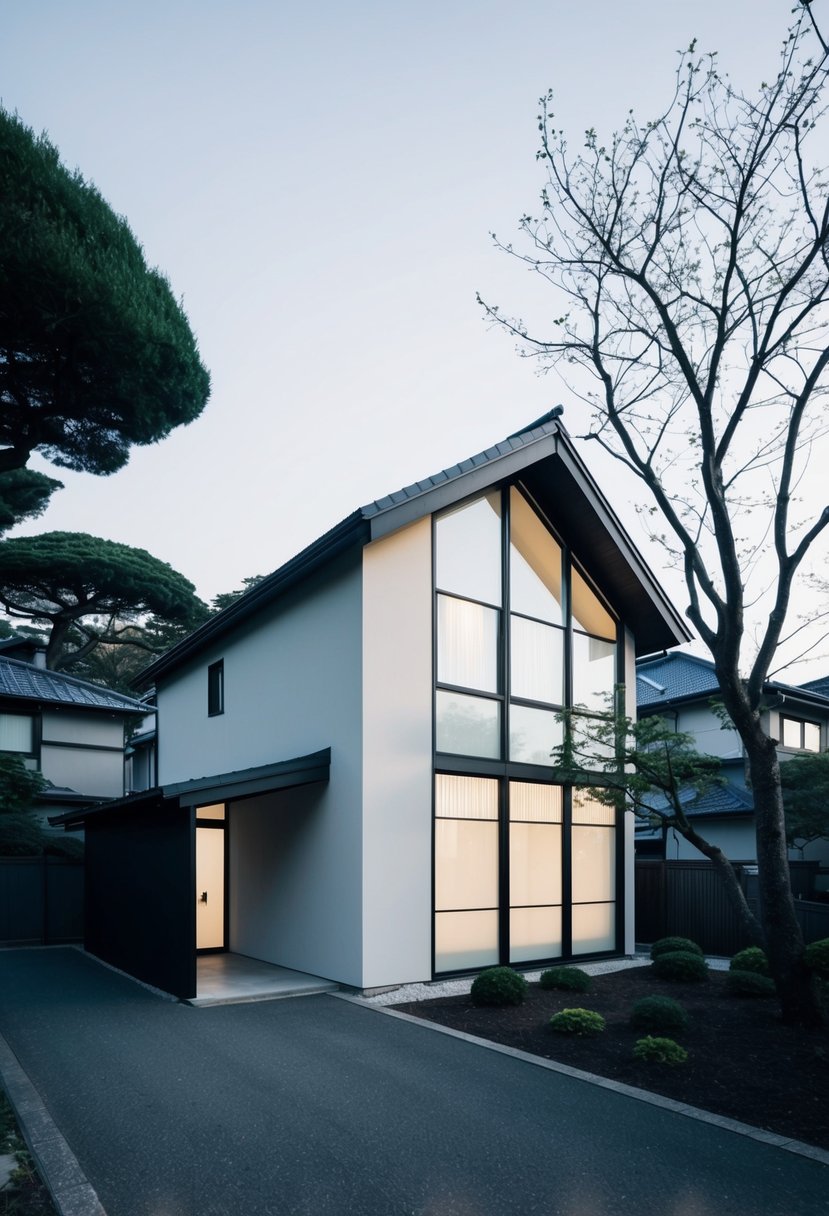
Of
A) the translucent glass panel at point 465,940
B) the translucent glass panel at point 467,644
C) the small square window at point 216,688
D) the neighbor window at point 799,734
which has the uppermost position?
the translucent glass panel at point 467,644

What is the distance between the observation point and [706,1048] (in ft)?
26.2

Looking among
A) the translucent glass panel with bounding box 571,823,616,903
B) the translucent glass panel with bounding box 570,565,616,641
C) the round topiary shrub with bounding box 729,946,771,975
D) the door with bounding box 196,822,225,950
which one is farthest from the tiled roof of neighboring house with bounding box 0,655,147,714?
the round topiary shrub with bounding box 729,946,771,975

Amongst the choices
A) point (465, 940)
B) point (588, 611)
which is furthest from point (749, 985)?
point (588, 611)

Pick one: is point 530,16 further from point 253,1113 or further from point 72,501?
point 72,501

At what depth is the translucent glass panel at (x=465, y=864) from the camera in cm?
1123

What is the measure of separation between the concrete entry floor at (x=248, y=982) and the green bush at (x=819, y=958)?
219 inches

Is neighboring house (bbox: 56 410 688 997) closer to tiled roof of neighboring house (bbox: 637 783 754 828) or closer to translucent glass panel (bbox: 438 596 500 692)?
translucent glass panel (bbox: 438 596 500 692)

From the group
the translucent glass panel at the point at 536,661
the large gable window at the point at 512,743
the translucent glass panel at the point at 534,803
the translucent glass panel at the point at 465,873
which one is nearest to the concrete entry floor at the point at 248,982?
the translucent glass panel at the point at 465,873

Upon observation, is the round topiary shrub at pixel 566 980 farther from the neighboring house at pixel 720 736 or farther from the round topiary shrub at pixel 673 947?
the neighboring house at pixel 720 736

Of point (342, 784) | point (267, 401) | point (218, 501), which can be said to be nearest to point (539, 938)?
point (342, 784)

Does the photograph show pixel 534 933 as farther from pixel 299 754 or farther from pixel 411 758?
pixel 299 754

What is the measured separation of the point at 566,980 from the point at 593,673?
5.19 metres

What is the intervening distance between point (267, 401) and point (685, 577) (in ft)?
32.1

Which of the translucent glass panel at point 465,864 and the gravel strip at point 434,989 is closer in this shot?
the gravel strip at point 434,989
